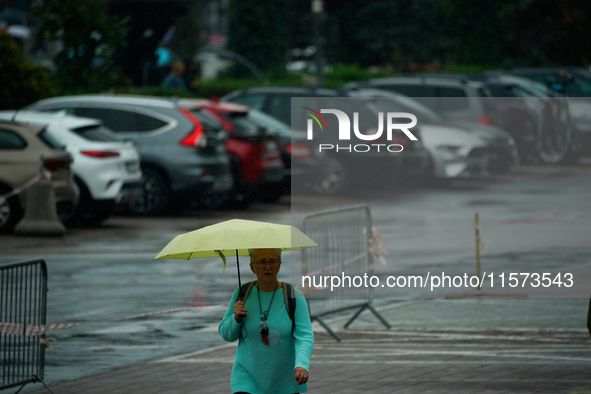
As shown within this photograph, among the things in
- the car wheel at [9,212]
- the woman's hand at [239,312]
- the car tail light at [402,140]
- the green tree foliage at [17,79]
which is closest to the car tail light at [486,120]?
the car tail light at [402,140]

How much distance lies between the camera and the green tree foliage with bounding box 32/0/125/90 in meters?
24.3

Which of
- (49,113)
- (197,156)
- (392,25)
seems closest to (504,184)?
(392,25)

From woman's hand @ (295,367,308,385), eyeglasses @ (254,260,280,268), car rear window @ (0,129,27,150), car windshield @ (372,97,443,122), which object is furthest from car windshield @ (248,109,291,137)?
woman's hand @ (295,367,308,385)

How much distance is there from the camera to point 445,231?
15742 mm

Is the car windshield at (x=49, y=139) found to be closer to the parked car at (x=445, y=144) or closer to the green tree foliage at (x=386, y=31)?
the green tree foliage at (x=386, y=31)

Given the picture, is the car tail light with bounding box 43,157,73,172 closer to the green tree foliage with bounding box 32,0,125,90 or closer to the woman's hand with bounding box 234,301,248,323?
the green tree foliage with bounding box 32,0,125,90

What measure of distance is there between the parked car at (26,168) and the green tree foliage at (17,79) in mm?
5092

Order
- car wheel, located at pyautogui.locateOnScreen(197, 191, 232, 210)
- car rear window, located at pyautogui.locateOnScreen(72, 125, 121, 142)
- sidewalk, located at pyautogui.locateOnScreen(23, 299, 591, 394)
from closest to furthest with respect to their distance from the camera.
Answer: sidewalk, located at pyautogui.locateOnScreen(23, 299, 591, 394) < car rear window, located at pyautogui.locateOnScreen(72, 125, 121, 142) < car wheel, located at pyautogui.locateOnScreen(197, 191, 232, 210)

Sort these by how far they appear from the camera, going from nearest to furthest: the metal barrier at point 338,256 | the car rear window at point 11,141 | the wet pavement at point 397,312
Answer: the wet pavement at point 397,312 → the metal barrier at point 338,256 → the car rear window at point 11,141

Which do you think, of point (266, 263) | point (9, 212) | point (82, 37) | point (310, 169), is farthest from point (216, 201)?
point (266, 263)

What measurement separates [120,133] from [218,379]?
438 inches

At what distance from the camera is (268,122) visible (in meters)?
20.3

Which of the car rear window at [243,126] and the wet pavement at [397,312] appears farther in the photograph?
the car rear window at [243,126]

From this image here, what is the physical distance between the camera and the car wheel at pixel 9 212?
1597cm
